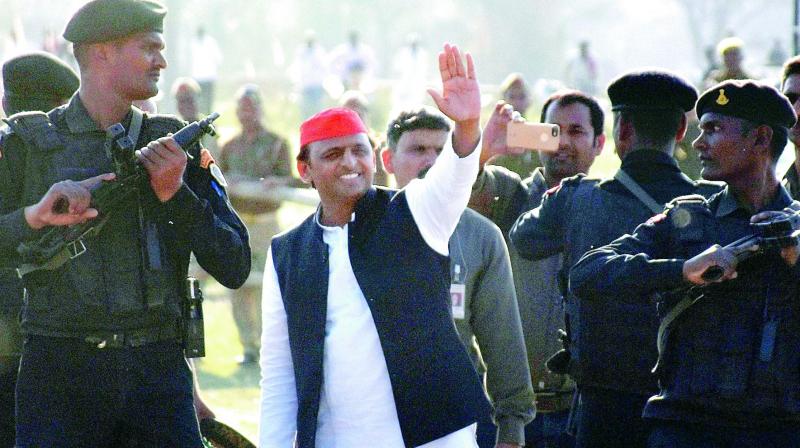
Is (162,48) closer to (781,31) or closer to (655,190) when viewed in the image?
(655,190)

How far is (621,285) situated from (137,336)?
5.46 ft

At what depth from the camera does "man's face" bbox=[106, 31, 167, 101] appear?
19.0ft

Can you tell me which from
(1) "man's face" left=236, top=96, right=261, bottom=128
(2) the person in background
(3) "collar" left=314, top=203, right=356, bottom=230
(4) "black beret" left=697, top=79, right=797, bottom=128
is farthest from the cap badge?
(1) "man's face" left=236, top=96, right=261, bottom=128

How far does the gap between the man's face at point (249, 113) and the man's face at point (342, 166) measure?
30.8 ft

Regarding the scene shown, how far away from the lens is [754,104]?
5.55m

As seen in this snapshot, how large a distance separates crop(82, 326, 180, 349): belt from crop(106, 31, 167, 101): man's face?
835 millimetres

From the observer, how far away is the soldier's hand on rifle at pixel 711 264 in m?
5.05

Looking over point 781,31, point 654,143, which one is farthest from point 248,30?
point 654,143

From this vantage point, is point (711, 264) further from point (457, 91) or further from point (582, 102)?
point (582, 102)

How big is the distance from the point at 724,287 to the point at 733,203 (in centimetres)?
32

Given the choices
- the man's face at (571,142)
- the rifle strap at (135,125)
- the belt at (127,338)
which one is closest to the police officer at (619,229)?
the man's face at (571,142)

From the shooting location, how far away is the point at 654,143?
6.50 m

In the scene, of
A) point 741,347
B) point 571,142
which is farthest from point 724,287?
point 571,142

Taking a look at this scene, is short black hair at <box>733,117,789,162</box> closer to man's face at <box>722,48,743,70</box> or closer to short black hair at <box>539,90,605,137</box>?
short black hair at <box>539,90,605,137</box>
